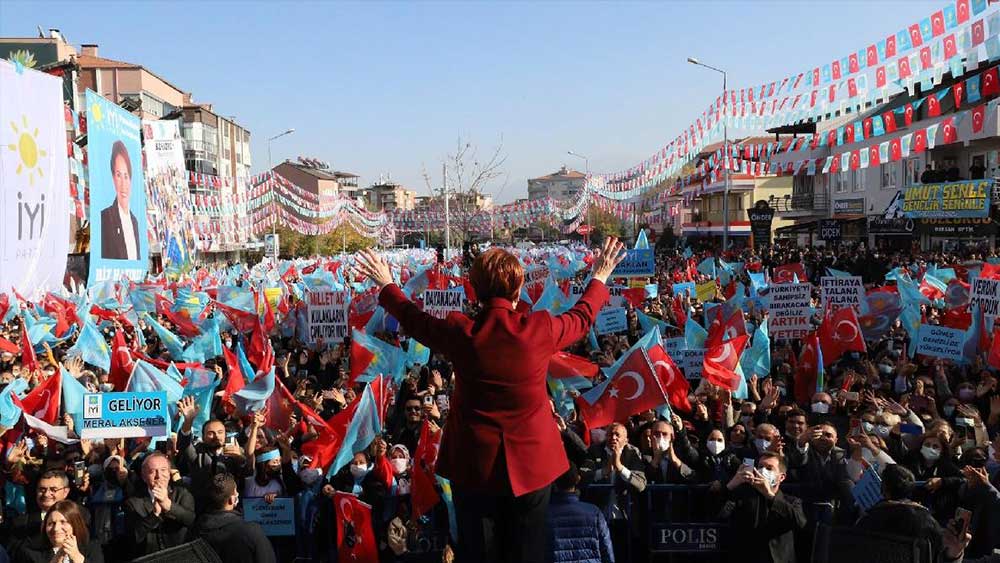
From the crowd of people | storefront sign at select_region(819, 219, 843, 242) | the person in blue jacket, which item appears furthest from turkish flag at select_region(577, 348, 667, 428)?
storefront sign at select_region(819, 219, 843, 242)

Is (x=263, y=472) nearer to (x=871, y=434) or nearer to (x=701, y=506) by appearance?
(x=701, y=506)

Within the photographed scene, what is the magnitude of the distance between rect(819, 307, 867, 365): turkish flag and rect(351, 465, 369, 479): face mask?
24.1ft

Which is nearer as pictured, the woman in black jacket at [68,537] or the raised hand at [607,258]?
the raised hand at [607,258]

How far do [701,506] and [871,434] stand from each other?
74.1 inches

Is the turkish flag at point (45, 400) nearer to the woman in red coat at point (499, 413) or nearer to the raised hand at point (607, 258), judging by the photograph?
the woman in red coat at point (499, 413)

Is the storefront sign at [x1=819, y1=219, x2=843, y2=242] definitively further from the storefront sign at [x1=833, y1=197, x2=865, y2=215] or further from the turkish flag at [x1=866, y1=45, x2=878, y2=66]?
the turkish flag at [x1=866, y1=45, x2=878, y2=66]

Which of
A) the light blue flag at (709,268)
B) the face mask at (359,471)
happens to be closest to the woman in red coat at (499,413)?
the face mask at (359,471)

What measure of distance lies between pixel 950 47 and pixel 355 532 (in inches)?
508

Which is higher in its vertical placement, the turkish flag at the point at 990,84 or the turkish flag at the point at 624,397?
the turkish flag at the point at 990,84

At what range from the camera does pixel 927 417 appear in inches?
331

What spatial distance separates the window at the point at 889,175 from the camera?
134 feet

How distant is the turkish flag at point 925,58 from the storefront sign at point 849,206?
31249 mm

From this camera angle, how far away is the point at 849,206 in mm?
46594

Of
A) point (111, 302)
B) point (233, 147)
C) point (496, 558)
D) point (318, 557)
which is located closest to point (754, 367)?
point (318, 557)
